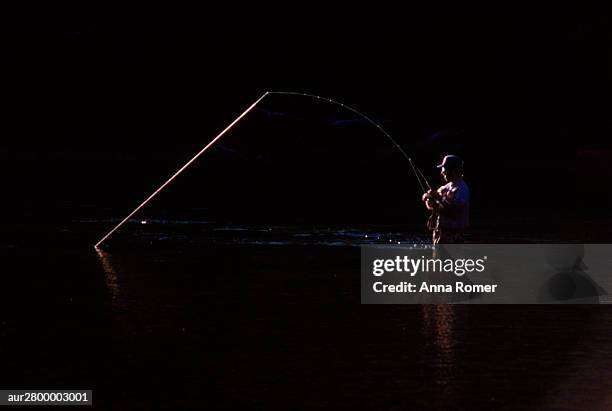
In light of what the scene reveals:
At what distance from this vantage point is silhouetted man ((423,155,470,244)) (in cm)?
1303

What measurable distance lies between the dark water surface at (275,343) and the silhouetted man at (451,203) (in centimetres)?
97

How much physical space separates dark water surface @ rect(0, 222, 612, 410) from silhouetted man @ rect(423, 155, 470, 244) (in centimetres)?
97

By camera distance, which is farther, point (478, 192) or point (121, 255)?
point (478, 192)

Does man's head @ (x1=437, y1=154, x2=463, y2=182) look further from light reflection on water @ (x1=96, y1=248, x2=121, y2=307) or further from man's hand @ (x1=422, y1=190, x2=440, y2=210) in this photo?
light reflection on water @ (x1=96, y1=248, x2=121, y2=307)

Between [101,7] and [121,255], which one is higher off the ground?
[101,7]

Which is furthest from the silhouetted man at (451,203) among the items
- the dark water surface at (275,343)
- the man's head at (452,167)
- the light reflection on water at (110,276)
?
the light reflection on water at (110,276)

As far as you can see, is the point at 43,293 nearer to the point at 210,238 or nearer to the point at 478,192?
the point at 210,238

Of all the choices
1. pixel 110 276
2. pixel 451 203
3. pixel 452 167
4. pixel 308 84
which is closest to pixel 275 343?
pixel 451 203

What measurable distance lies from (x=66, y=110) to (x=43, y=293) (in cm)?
3687

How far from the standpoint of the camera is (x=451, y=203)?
13.1 metres

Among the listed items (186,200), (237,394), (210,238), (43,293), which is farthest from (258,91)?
(237,394)

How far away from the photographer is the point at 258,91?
4859 cm

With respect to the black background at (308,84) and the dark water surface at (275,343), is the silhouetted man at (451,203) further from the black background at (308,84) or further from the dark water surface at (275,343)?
the black background at (308,84)

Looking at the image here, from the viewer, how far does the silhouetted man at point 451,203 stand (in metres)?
13.0
